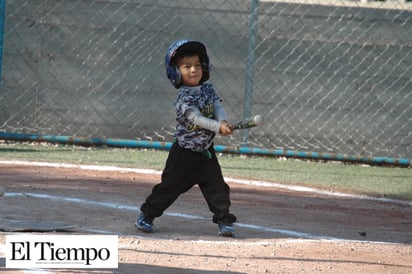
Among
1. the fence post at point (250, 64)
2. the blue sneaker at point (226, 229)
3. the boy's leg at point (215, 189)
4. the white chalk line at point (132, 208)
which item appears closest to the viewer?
the blue sneaker at point (226, 229)

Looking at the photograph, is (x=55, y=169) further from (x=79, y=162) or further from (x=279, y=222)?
(x=279, y=222)

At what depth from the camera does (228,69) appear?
44.4 ft

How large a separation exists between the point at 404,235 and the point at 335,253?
131 centimetres

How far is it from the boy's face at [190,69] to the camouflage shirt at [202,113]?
0.17 ft

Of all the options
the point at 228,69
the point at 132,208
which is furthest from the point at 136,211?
the point at 228,69

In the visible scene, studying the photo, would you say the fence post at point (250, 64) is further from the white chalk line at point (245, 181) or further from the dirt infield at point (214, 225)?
the dirt infield at point (214, 225)

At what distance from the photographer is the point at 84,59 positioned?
44.3 ft

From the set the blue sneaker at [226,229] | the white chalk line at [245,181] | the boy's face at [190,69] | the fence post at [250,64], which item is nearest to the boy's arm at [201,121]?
the boy's face at [190,69]

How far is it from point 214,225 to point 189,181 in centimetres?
53

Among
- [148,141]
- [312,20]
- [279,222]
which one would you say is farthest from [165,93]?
[279,222]

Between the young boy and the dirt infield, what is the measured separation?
166 mm

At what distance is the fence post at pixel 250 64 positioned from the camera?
1327 centimetres

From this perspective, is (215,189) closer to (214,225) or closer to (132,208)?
(214,225)

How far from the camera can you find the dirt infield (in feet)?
22.1
